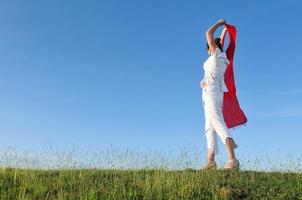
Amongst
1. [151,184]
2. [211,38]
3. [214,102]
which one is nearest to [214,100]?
[214,102]

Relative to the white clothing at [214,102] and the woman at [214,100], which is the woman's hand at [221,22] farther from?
the white clothing at [214,102]

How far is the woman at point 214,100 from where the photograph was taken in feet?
41.2

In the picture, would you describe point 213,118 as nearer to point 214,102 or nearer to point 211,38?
point 214,102

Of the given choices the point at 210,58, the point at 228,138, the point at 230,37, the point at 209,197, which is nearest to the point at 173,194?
the point at 209,197

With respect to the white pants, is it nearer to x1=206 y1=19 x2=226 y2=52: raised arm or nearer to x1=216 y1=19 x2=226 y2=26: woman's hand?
x1=206 y1=19 x2=226 y2=52: raised arm

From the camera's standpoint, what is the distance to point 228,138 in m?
12.5

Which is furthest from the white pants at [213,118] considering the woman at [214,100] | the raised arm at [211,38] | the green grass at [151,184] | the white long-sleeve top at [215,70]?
the raised arm at [211,38]

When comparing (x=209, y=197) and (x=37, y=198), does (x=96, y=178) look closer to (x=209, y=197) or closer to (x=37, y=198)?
(x=37, y=198)

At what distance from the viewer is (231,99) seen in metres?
13.6

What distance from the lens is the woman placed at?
12.6m

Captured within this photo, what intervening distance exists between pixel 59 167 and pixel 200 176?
383 cm

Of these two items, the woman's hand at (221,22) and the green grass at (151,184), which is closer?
the green grass at (151,184)

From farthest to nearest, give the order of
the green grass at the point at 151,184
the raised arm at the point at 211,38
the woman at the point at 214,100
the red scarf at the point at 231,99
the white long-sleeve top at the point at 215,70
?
the red scarf at the point at 231,99 → the raised arm at the point at 211,38 → the white long-sleeve top at the point at 215,70 → the woman at the point at 214,100 → the green grass at the point at 151,184

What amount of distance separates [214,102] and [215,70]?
2.40 feet
